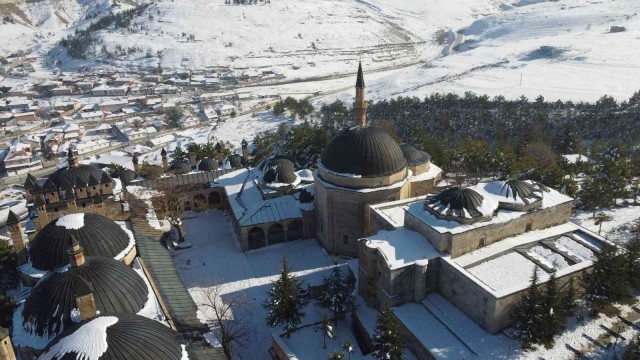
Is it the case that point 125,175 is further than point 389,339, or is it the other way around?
point 125,175

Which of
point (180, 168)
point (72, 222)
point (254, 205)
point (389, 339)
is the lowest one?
point (389, 339)

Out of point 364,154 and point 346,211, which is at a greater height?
point 364,154

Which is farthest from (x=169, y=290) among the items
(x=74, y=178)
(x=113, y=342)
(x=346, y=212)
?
(x=74, y=178)

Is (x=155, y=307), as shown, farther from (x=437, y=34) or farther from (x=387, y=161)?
(x=437, y=34)


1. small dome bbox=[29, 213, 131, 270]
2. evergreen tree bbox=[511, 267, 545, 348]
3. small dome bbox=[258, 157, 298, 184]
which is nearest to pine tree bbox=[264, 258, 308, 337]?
small dome bbox=[29, 213, 131, 270]

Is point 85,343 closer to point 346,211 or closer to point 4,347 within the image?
point 4,347

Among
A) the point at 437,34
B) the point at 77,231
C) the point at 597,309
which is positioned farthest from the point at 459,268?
the point at 437,34
